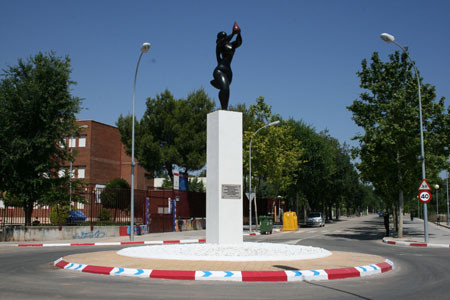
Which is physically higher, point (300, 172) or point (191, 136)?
point (191, 136)

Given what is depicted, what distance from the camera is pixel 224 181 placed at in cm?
1496

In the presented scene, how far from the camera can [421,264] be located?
13.6 m

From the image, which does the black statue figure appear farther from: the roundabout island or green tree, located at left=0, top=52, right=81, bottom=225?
green tree, located at left=0, top=52, right=81, bottom=225

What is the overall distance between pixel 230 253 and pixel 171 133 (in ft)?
115

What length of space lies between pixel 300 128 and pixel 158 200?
2367cm

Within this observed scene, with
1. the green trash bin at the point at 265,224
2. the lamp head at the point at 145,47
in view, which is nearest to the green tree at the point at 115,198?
the lamp head at the point at 145,47

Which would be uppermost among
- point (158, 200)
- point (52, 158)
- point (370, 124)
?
point (370, 124)

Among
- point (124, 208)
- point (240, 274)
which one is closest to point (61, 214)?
point (124, 208)

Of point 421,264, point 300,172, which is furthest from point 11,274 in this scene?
Result: point 300,172

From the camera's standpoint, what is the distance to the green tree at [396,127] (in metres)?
25.5

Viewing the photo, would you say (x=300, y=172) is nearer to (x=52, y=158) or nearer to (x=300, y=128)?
(x=300, y=128)

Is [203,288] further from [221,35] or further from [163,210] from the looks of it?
[163,210]

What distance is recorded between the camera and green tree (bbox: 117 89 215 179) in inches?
1832

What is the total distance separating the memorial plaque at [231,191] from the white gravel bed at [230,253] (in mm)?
1619
